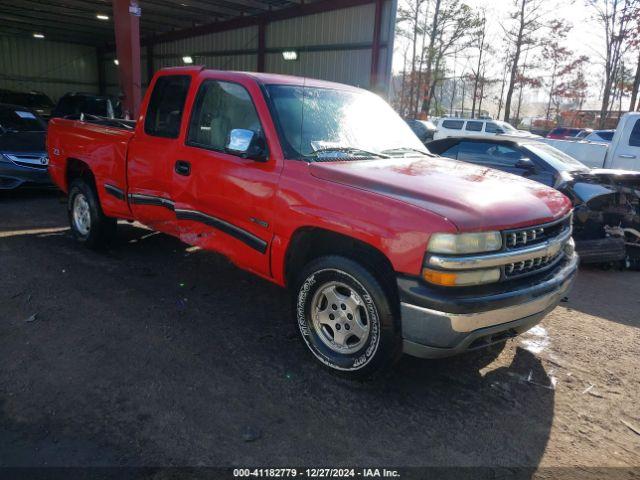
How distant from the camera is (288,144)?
355 cm

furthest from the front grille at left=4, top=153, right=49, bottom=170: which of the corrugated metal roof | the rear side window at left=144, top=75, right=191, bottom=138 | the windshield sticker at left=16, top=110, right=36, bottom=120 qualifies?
the corrugated metal roof

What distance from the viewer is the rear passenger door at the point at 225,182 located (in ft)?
11.9

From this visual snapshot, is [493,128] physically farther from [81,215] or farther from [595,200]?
[81,215]

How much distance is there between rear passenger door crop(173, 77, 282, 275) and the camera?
3627 mm

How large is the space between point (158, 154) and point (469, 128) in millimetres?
19837

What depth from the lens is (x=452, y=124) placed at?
22.4 m

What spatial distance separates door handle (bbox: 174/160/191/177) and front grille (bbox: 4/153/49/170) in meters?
5.15

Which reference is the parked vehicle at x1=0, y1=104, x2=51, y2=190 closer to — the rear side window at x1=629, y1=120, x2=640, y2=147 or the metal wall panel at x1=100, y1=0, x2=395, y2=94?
the metal wall panel at x1=100, y1=0, x2=395, y2=94

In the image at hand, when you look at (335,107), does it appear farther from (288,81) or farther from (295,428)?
(295,428)

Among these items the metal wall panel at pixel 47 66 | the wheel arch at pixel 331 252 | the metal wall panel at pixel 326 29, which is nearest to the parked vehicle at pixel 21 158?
the wheel arch at pixel 331 252

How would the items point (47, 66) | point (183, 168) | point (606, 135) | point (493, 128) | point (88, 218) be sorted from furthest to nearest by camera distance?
point (47, 66)
point (493, 128)
point (606, 135)
point (88, 218)
point (183, 168)

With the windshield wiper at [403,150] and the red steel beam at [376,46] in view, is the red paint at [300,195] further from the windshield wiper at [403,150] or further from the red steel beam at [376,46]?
the red steel beam at [376,46]

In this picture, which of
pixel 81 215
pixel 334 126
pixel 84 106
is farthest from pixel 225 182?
pixel 84 106

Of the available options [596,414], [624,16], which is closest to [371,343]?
[596,414]
